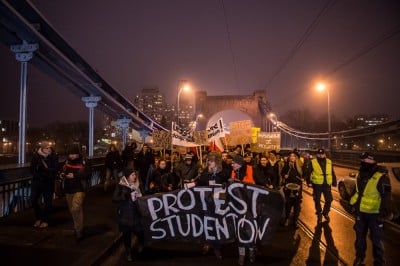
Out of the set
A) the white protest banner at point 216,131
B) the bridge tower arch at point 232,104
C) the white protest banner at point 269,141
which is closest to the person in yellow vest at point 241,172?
the white protest banner at point 216,131

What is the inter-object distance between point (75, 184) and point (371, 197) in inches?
194

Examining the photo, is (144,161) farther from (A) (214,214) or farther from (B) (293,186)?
(A) (214,214)

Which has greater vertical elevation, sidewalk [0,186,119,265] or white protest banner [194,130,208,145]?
white protest banner [194,130,208,145]

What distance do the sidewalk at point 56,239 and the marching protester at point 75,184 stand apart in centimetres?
36

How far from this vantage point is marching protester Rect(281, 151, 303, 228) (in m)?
8.47

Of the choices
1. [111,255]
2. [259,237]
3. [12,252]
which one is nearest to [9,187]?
[12,252]

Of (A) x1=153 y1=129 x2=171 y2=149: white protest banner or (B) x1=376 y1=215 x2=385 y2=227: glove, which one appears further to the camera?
(A) x1=153 y1=129 x2=171 y2=149: white protest banner

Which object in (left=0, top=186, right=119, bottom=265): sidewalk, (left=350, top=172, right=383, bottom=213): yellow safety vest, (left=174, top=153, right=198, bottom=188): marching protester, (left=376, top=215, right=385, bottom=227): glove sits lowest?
(left=0, top=186, right=119, bottom=265): sidewalk

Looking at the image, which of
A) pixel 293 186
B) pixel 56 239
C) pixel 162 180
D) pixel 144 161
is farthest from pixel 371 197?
pixel 144 161

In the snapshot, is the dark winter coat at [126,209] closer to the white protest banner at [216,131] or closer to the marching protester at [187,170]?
the marching protester at [187,170]

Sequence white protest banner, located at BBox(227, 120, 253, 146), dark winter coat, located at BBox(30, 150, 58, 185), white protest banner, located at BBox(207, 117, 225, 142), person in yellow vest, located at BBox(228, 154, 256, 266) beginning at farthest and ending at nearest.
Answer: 1. white protest banner, located at BBox(227, 120, 253, 146)
2. white protest banner, located at BBox(207, 117, 225, 142)
3. dark winter coat, located at BBox(30, 150, 58, 185)
4. person in yellow vest, located at BBox(228, 154, 256, 266)

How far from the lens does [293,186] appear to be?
851 centimetres

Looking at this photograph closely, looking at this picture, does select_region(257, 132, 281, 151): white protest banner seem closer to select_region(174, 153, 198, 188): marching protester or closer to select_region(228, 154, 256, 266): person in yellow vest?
select_region(174, 153, 198, 188): marching protester

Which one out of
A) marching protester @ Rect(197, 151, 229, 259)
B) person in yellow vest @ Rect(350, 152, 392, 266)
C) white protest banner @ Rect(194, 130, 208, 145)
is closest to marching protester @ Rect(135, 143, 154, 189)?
white protest banner @ Rect(194, 130, 208, 145)
